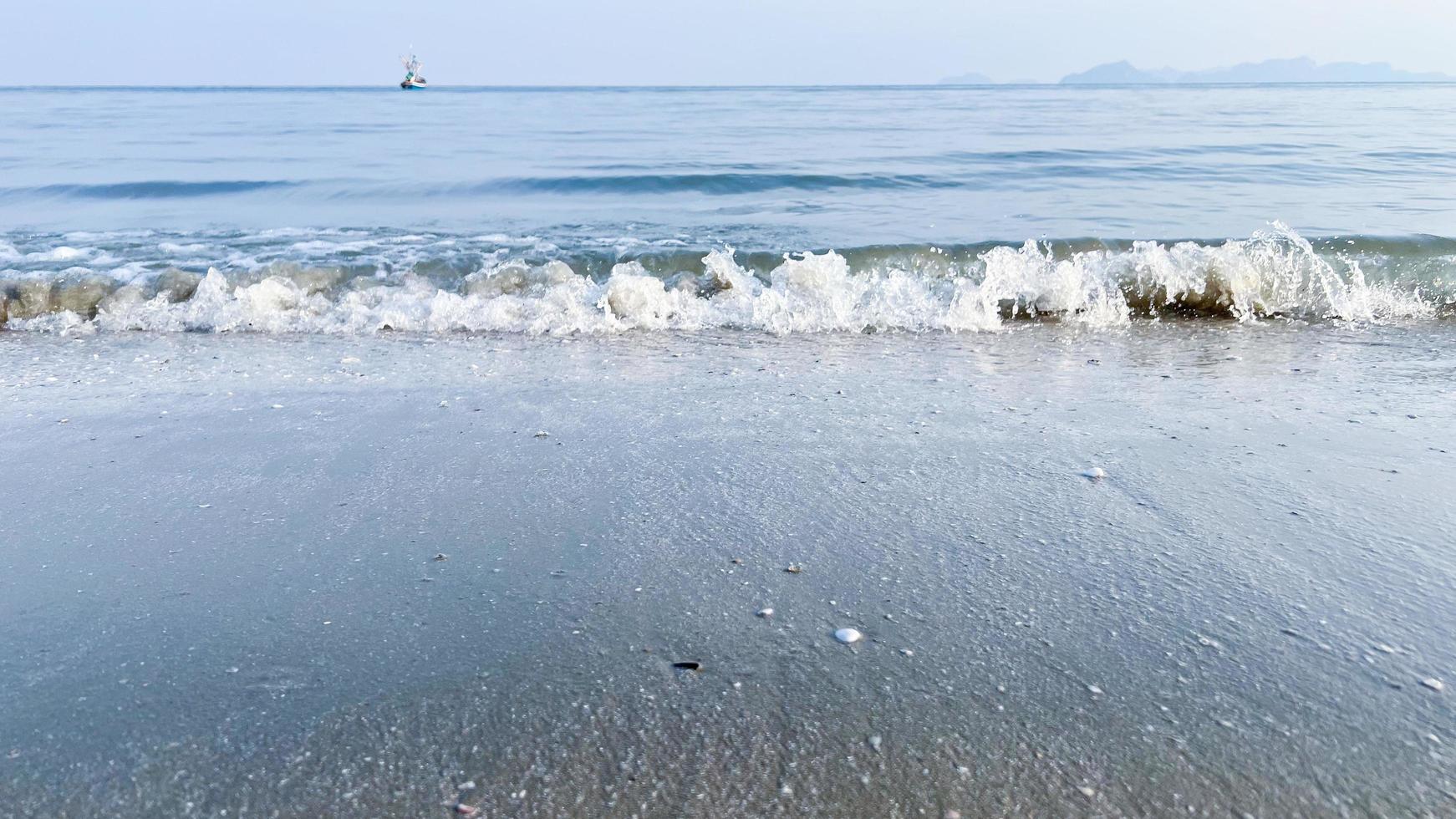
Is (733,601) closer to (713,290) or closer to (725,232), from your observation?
(713,290)

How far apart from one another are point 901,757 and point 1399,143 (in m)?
19.2

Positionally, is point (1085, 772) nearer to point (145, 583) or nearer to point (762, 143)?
point (145, 583)

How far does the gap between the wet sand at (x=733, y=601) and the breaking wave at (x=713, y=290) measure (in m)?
1.69

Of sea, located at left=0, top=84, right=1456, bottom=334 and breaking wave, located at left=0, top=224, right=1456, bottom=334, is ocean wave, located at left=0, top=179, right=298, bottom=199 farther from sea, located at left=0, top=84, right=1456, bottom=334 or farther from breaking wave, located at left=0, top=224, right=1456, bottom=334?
breaking wave, located at left=0, top=224, right=1456, bottom=334

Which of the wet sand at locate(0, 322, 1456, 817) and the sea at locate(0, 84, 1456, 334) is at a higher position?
the sea at locate(0, 84, 1456, 334)

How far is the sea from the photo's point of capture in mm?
5977

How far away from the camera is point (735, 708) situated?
181cm

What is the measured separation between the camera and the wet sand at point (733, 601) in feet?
5.32

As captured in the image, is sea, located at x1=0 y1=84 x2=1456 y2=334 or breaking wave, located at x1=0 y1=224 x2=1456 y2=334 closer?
breaking wave, located at x1=0 y1=224 x2=1456 y2=334

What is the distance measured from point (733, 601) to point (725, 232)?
6.65 meters

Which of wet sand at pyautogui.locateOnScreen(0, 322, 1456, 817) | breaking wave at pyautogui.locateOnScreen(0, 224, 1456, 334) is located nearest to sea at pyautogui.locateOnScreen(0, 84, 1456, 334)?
breaking wave at pyautogui.locateOnScreen(0, 224, 1456, 334)

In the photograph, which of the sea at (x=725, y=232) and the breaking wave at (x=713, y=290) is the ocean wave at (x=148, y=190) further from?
the breaking wave at (x=713, y=290)

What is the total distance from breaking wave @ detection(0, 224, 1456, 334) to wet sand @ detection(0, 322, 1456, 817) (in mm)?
1686

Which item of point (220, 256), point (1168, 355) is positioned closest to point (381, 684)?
point (1168, 355)
